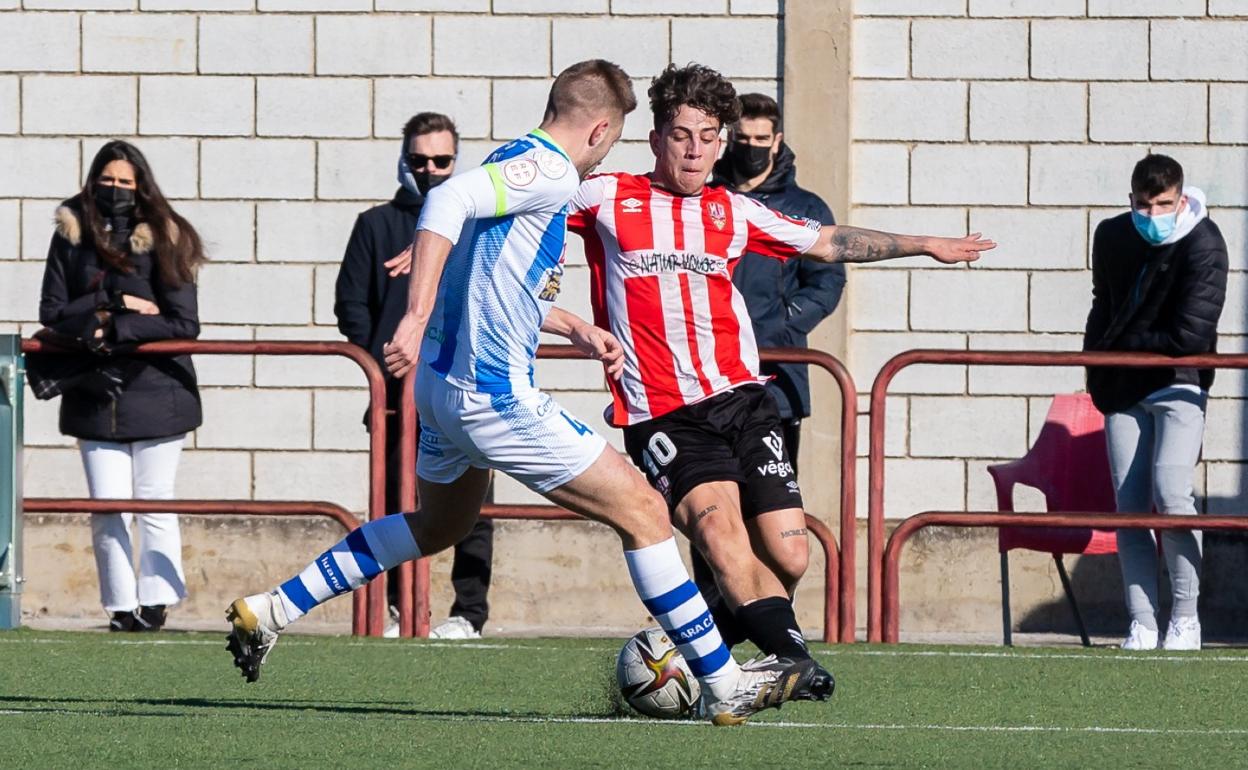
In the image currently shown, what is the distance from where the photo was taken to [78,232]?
9.03m

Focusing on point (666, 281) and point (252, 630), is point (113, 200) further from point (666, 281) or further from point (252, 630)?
point (252, 630)

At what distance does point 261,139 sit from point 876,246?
5.29 m

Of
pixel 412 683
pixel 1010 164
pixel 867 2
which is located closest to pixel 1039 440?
pixel 1010 164

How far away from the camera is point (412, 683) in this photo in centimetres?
733

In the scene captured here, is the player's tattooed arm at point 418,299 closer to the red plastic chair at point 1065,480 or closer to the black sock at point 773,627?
the black sock at point 773,627

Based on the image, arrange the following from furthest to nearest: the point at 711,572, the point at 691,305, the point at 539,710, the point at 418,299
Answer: the point at 711,572 < the point at 691,305 < the point at 539,710 < the point at 418,299

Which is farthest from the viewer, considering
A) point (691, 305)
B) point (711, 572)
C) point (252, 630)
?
point (711, 572)

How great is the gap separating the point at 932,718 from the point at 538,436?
1481mm

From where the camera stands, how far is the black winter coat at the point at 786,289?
8766 mm

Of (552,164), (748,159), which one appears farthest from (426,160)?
(552,164)

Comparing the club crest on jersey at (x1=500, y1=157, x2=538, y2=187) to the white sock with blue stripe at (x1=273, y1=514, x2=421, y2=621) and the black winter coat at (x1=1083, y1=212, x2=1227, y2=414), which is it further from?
the black winter coat at (x1=1083, y1=212, x2=1227, y2=414)

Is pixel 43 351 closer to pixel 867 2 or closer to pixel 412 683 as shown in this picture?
pixel 412 683

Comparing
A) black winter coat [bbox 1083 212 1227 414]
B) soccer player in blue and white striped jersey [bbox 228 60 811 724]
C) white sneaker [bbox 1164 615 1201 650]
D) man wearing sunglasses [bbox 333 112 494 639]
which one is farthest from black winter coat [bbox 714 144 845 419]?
soccer player in blue and white striped jersey [bbox 228 60 811 724]

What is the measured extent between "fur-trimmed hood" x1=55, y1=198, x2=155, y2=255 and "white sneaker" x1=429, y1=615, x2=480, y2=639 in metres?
1.89
